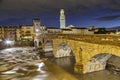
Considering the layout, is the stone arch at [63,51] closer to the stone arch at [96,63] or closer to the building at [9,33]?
the stone arch at [96,63]

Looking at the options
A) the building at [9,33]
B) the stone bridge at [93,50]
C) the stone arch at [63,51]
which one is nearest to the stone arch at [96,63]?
the stone bridge at [93,50]

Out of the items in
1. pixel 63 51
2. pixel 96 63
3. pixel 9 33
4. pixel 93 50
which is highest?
pixel 9 33

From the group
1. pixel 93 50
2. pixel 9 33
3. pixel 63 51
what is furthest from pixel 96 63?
pixel 9 33

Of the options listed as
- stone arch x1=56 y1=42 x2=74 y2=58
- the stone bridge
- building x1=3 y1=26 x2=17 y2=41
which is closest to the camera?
the stone bridge

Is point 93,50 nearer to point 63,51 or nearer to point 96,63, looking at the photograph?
point 96,63

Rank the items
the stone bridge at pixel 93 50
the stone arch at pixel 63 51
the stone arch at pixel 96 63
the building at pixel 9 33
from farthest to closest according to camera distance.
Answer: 1. the building at pixel 9 33
2. the stone arch at pixel 63 51
3. the stone arch at pixel 96 63
4. the stone bridge at pixel 93 50

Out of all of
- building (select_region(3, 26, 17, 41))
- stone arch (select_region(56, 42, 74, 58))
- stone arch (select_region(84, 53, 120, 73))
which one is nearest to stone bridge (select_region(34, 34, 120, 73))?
stone arch (select_region(84, 53, 120, 73))

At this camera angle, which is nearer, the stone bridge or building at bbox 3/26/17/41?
the stone bridge

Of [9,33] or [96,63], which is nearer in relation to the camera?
[96,63]

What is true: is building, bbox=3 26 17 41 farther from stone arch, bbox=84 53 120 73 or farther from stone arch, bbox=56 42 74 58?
stone arch, bbox=84 53 120 73

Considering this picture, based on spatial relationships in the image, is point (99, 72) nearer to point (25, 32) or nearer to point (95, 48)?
point (95, 48)

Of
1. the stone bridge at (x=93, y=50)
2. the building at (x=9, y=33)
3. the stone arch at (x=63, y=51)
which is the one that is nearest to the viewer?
the stone bridge at (x=93, y=50)

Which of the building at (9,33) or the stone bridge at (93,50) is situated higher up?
the building at (9,33)

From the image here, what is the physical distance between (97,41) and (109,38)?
259cm
